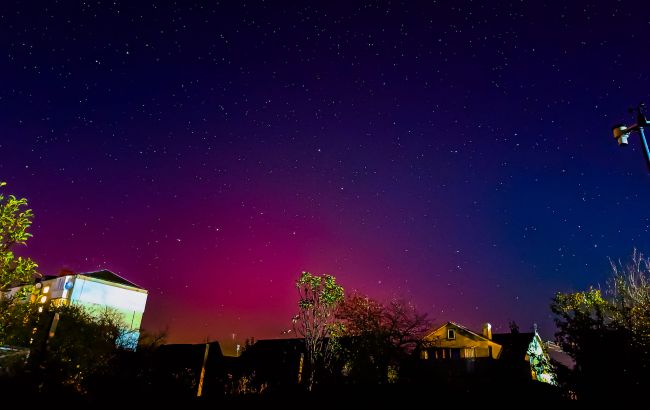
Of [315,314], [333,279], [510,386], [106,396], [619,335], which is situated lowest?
[106,396]

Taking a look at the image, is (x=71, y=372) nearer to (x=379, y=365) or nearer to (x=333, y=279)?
(x=379, y=365)

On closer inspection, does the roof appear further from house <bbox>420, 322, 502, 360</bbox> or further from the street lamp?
the street lamp

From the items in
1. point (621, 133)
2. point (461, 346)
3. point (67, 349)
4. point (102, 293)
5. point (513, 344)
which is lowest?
point (67, 349)

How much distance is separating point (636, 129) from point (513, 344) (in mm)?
44134

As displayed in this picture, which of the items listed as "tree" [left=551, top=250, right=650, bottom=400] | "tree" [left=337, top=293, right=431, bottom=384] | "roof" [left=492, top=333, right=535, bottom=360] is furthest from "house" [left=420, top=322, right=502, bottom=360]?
"tree" [left=551, top=250, right=650, bottom=400]

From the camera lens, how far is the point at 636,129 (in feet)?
32.0

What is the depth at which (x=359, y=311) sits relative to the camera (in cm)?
3606

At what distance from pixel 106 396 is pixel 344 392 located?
37.1 feet

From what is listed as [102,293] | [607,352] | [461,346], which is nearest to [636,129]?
[607,352]

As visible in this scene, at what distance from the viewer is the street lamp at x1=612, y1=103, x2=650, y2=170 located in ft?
31.4

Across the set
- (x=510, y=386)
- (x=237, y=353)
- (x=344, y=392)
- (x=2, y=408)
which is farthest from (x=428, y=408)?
(x=237, y=353)

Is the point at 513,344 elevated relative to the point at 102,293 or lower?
lower

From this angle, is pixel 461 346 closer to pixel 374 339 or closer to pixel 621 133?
pixel 374 339

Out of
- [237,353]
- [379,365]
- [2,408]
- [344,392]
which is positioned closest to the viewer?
[2,408]
